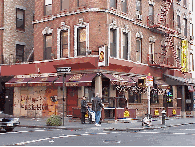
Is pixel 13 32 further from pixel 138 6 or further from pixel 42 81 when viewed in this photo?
pixel 138 6

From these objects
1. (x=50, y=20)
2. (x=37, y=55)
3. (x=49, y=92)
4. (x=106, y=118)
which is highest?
(x=50, y=20)

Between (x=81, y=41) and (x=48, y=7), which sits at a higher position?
(x=48, y=7)

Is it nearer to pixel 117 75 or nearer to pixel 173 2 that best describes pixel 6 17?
pixel 117 75

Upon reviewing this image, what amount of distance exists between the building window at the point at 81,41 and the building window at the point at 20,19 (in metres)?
8.43

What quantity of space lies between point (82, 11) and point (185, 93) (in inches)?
601

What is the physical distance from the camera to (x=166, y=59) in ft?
113

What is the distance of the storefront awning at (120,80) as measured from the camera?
1008 inches

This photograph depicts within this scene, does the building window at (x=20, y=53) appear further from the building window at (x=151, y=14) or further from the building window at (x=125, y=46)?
the building window at (x=151, y=14)

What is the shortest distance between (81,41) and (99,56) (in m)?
2.66

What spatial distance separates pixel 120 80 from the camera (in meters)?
26.3

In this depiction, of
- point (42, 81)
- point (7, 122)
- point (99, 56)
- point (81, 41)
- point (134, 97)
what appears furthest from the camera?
point (134, 97)

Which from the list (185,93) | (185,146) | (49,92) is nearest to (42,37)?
(49,92)

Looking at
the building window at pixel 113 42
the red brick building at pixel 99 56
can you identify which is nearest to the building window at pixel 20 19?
the red brick building at pixel 99 56

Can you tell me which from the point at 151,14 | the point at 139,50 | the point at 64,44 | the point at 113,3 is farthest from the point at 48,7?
the point at 151,14
